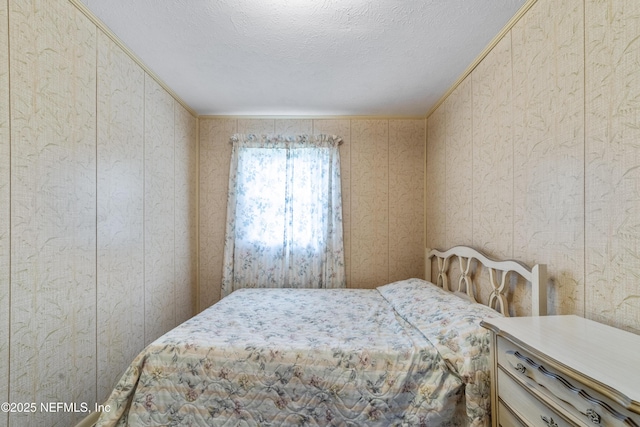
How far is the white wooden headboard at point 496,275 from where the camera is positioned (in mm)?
1320

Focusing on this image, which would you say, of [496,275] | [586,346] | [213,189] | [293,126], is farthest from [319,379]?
Answer: [293,126]

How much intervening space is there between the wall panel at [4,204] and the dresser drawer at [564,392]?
2.10m

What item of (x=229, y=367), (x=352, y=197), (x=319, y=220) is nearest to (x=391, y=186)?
(x=352, y=197)

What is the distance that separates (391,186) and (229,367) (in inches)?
96.0

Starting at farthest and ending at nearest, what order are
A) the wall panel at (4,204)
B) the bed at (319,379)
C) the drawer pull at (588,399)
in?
1. the bed at (319,379)
2. the wall panel at (4,204)
3. the drawer pull at (588,399)

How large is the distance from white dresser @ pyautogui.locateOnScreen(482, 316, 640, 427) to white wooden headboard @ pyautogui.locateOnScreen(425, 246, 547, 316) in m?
0.19

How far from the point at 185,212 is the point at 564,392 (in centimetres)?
307

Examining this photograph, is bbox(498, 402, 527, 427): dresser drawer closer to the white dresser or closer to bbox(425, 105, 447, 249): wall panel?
the white dresser

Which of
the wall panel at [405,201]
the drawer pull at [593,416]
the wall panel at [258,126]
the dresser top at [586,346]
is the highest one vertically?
the wall panel at [258,126]

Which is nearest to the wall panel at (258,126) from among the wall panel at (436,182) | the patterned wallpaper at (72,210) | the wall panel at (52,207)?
the patterned wallpaper at (72,210)

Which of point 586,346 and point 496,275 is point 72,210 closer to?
point 586,346

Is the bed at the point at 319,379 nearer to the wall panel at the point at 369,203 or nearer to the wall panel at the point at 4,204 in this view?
the wall panel at the point at 4,204

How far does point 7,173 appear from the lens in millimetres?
1188

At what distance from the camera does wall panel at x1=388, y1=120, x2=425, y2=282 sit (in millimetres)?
3105
